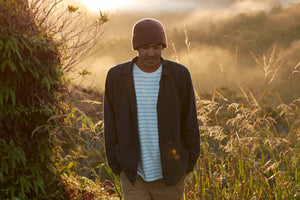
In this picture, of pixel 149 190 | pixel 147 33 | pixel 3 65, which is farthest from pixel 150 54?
pixel 3 65

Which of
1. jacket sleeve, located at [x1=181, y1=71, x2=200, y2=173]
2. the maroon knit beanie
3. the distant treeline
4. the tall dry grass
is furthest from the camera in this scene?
the distant treeline

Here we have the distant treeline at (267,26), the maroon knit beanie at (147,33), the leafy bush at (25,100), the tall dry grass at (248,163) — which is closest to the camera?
the maroon knit beanie at (147,33)

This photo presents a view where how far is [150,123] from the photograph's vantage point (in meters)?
1.90

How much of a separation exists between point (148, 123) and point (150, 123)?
0.01 metres

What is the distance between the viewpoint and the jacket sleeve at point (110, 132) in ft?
6.49

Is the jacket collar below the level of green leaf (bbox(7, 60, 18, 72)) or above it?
below

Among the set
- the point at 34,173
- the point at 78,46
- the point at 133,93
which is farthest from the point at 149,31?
the point at 78,46

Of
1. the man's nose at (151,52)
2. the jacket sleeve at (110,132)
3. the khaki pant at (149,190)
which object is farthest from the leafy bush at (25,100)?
the man's nose at (151,52)

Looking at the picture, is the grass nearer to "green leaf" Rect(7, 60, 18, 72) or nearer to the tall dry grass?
the tall dry grass

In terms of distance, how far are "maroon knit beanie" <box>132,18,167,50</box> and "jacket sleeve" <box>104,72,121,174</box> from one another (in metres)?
0.34

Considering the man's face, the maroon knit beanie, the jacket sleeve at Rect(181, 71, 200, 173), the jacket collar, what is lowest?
the jacket sleeve at Rect(181, 71, 200, 173)

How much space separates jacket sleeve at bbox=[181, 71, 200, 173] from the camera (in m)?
1.98

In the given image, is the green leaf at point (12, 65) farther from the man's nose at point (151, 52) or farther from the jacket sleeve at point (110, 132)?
the man's nose at point (151, 52)

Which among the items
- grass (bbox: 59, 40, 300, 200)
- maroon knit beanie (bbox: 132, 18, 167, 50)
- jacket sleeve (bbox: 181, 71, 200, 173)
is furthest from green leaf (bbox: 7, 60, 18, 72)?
jacket sleeve (bbox: 181, 71, 200, 173)
